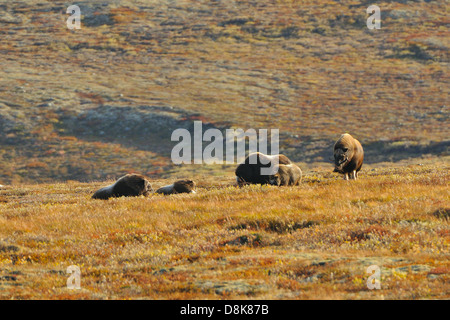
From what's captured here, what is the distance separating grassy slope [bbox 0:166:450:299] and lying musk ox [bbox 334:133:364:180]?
Answer: 2.51m

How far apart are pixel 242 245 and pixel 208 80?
61564 mm

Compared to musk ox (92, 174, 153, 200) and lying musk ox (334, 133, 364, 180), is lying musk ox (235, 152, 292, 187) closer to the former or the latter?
lying musk ox (334, 133, 364, 180)

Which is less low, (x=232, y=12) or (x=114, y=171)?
(x=232, y=12)

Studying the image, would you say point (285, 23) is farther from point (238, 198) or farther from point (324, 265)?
point (324, 265)

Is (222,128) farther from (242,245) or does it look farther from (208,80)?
(242,245)

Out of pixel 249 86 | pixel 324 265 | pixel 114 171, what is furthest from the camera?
pixel 249 86

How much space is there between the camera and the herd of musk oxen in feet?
69.9

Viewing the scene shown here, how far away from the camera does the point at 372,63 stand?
3012 inches

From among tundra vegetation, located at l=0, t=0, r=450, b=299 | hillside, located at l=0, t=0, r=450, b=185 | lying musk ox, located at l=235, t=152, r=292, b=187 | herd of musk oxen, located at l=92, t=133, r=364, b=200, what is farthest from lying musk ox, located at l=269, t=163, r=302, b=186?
hillside, located at l=0, t=0, r=450, b=185

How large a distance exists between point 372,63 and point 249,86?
58.9 ft

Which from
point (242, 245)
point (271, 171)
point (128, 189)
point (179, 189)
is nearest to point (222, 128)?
point (179, 189)

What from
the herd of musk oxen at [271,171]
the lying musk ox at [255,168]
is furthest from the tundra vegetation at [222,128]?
the herd of musk oxen at [271,171]
